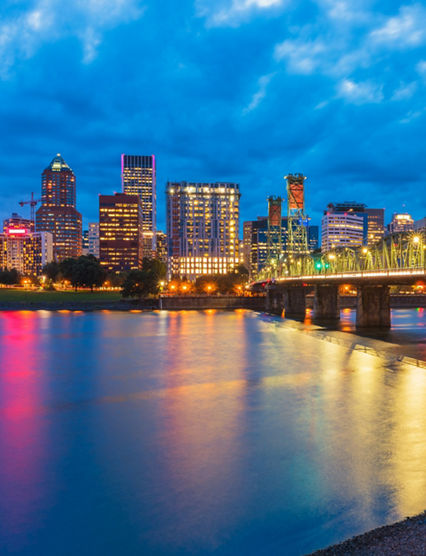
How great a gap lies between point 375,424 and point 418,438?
9.90 ft

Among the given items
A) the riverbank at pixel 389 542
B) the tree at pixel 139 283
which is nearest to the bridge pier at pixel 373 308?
the riverbank at pixel 389 542

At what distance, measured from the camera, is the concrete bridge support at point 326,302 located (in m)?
114

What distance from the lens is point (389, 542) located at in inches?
498

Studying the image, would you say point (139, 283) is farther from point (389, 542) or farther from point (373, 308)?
point (389, 542)

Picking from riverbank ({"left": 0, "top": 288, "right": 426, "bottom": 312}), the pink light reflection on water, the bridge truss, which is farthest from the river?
riverbank ({"left": 0, "top": 288, "right": 426, "bottom": 312})

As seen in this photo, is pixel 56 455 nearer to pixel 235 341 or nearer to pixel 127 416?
pixel 127 416

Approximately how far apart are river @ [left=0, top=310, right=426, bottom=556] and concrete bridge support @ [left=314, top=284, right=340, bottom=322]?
6755 cm

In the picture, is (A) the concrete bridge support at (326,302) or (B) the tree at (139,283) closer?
(A) the concrete bridge support at (326,302)

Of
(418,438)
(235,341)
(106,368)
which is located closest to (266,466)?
(418,438)

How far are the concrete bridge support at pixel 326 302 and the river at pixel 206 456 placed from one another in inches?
2659

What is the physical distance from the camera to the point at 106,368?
47.2m

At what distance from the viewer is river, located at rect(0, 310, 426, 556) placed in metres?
15.2

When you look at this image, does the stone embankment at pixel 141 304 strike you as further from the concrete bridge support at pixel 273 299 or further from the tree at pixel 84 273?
the tree at pixel 84 273

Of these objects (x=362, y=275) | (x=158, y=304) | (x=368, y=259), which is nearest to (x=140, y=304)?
(x=158, y=304)
